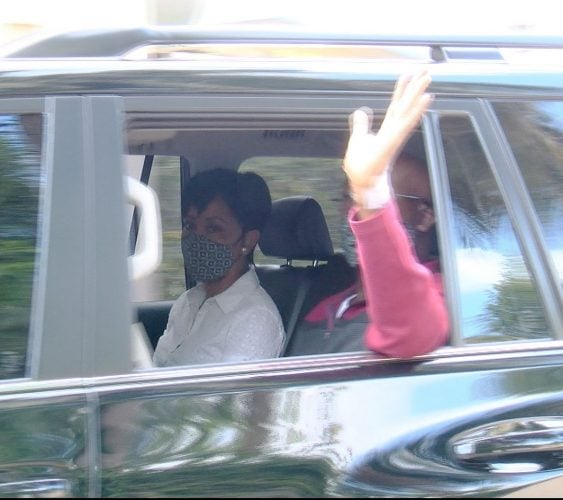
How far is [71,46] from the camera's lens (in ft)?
6.62

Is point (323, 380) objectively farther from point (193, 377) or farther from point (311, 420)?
point (193, 377)

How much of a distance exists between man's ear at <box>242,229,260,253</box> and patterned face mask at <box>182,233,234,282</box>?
0.06 m

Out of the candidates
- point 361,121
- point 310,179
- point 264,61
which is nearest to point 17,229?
point 264,61

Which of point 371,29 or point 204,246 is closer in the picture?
point 371,29

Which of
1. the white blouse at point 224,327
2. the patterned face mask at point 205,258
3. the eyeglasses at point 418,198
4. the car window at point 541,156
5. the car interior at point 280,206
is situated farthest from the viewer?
the patterned face mask at point 205,258

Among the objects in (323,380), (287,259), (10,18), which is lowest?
(323,380)

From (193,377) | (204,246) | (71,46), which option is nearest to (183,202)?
(204,246)

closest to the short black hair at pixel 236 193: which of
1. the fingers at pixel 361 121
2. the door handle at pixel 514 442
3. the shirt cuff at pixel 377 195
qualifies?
the fingers at pixel 361 121

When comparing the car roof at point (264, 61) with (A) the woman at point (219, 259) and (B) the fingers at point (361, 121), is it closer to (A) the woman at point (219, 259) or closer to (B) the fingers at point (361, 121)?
(B) the fingers at point (361, 121)

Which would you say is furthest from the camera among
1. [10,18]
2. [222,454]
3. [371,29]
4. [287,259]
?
[10,18]

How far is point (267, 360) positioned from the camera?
1939 mm

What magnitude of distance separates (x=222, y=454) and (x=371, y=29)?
114 cm

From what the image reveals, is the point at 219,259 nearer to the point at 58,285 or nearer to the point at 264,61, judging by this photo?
the point at 264,61

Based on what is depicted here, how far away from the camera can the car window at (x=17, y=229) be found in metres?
1.81
